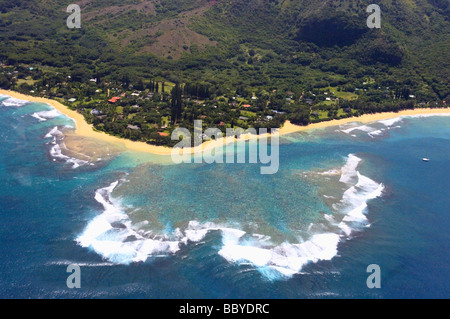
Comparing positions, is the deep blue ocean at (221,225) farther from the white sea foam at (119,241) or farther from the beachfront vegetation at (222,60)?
the beachfront vegetation at (222,60)

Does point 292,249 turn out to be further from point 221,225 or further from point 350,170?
point 350,170

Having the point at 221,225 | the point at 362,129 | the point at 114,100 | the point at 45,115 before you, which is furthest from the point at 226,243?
the point at 45,115

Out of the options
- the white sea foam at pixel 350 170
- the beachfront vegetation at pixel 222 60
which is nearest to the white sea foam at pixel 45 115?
the beachfront vegetation at pixel 222 60

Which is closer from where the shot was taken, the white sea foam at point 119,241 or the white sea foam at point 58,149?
the white sea foam at point 119,241

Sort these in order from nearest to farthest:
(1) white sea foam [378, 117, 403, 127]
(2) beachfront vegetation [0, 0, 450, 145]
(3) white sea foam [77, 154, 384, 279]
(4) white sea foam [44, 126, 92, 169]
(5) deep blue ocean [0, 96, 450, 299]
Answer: (5) deep blue ocean [0, 96, 450, 299], (3) white sea foam [77, 154, 384, 279], (4) white sea foam [44, 126, 92, 169], (2) beachfront vegetation [0, 0, 450, 145], (1) white sea foam [378, 117, 403, 127]

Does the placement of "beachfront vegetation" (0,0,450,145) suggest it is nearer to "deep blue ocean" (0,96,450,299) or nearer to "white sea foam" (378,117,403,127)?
"white sea foam" (378,117,403,127)

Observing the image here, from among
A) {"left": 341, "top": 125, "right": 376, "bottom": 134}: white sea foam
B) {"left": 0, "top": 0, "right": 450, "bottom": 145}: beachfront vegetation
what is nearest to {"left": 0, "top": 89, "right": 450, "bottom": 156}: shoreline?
{"left": 0, "top": 0, "right": 450, "bottom": 145}: beachfront vegetation
